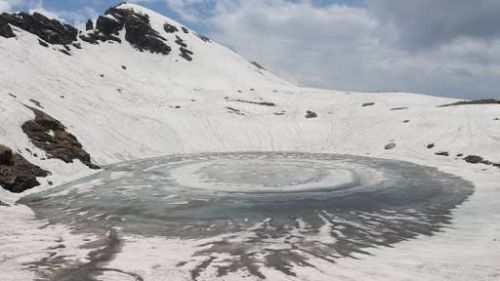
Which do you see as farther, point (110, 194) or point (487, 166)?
point (487, 166)

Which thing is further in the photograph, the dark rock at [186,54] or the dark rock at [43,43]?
the dark rock at [186,54]

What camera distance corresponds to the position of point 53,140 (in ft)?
113

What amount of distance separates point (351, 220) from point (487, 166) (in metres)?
23.6

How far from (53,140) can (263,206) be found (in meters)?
18.6

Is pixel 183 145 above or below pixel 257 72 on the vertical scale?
below

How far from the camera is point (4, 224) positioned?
19.0 metres

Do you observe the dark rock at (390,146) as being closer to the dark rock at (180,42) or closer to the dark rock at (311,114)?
the dark rock at (311,114)

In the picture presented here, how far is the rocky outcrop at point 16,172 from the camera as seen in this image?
83.3 feet

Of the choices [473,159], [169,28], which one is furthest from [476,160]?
[169,28]

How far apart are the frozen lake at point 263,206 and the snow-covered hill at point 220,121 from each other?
143 cm

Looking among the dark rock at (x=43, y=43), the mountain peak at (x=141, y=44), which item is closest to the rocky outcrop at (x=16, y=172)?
the mountain peak at (x=141, y=44)

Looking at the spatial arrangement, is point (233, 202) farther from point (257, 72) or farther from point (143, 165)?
point (257, 72)

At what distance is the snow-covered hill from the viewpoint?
57.0ft

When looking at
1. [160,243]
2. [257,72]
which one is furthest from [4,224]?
[257,72]
